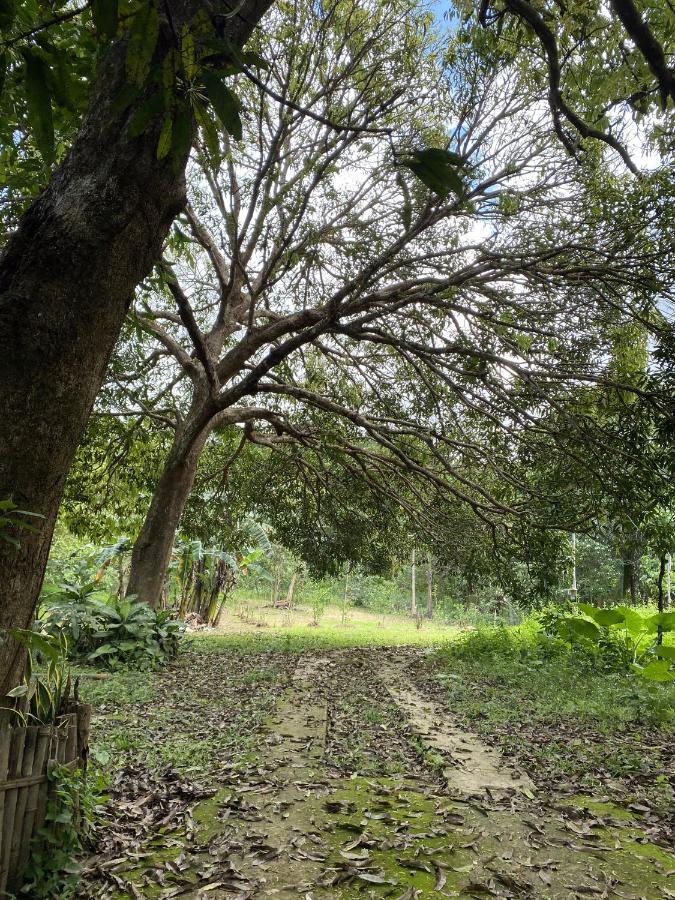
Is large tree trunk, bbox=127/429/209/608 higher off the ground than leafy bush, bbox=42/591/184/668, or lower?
higher

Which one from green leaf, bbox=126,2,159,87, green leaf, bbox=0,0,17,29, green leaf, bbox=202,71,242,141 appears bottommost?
green leaf, bbox=202,71,242,141

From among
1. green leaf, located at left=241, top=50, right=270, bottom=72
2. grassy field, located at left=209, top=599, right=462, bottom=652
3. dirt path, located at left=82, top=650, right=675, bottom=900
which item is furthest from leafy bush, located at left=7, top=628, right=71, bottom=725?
grassy field, located at left=209, top=599, right=462, bottom=652

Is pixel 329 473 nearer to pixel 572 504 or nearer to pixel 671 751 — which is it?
pixel 572 504

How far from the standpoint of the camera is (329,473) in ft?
32.5

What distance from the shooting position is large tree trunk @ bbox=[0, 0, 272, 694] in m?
2.02

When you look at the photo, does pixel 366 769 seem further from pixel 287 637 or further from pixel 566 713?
pixel 287 637

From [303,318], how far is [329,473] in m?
3.47

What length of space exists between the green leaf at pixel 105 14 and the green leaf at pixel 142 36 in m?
0.03

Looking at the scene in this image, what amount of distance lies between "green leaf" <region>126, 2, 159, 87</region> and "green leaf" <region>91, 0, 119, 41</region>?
0.11 feet

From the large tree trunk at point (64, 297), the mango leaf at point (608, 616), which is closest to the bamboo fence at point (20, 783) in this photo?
the large tree trunk at point (64, 297)

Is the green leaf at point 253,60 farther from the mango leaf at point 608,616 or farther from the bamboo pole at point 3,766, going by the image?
the mango leaf at point 608,616

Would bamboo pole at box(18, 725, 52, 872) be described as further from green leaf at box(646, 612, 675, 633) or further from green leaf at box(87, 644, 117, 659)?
green leaf at box(646, 612, 675, 633)

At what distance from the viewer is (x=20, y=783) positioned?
7.75 ft

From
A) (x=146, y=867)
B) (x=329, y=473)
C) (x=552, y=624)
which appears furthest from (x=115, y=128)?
(x=552, y=624)
